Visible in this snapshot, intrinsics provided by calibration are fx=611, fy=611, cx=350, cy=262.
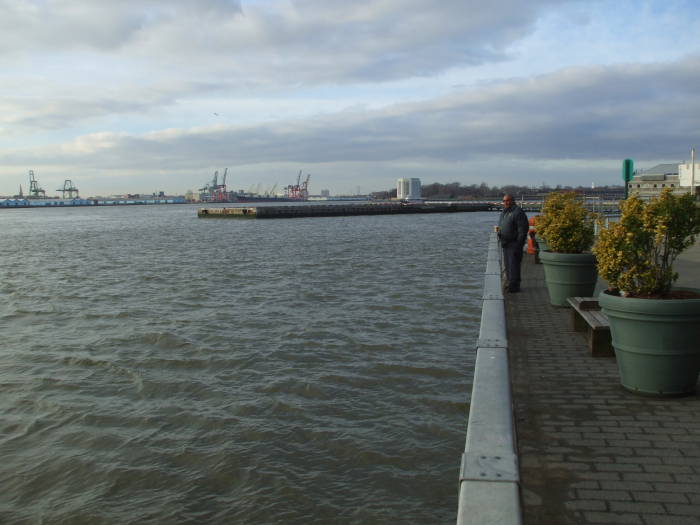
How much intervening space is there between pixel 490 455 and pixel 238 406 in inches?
171

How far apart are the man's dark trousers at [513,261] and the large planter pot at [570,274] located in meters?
1.53

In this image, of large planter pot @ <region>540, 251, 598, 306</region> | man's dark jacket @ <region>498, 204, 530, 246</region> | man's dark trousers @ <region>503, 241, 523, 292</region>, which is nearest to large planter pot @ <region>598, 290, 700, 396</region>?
large planter pot @ <region>540, 251, 598, 306</region>

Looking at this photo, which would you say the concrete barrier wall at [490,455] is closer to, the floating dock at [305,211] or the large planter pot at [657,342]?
the large planter pot at [657,342]

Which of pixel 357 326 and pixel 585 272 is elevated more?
pixel 585 272

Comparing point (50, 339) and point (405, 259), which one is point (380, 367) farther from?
point (405, 259)

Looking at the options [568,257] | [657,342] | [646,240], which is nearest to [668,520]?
[657,342]

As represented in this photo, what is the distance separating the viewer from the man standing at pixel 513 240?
10758 millimetres

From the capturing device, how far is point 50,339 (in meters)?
11.3

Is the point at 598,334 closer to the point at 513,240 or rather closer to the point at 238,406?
the point at 238,406

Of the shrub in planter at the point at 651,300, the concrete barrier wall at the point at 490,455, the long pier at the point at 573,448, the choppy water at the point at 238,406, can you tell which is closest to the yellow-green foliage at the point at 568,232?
the choppy water at the point at 238,406

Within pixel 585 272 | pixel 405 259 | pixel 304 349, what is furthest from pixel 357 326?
pixel 405 259

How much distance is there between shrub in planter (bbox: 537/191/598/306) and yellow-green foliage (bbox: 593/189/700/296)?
11.0 feet

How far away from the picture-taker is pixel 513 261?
10812mm

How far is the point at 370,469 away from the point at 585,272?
15.9 ft
